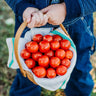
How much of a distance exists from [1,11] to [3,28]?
0.50m

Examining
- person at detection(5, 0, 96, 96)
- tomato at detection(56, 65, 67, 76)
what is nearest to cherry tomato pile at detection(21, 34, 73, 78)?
tomato at detection(56, 65, 67, 76)

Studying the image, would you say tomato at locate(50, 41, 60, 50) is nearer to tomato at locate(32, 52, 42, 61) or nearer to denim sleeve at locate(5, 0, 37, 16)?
tomato at locate(32, 52, 42, 61)

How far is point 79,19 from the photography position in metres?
1.10

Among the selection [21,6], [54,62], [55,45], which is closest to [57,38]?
[55,45]

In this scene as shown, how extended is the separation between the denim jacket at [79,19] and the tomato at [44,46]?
17cm

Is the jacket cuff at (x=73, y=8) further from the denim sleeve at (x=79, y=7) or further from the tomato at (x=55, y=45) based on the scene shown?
the tomato at (x=55, y=45)

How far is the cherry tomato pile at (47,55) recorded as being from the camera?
948mm

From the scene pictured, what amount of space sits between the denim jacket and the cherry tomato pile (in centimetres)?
15

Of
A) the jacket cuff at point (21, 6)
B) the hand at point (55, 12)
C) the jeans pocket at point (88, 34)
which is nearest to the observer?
the hand at point (55, 12)

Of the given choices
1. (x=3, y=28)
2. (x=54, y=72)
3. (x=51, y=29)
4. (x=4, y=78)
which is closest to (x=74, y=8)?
(x=51, y=29)

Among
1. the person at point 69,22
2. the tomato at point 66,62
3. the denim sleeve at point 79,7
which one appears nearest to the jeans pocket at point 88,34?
the person at point 69,22

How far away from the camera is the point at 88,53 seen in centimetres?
124

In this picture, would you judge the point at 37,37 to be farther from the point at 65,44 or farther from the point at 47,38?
the point at 65,44

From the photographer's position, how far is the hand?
906 millimetres
